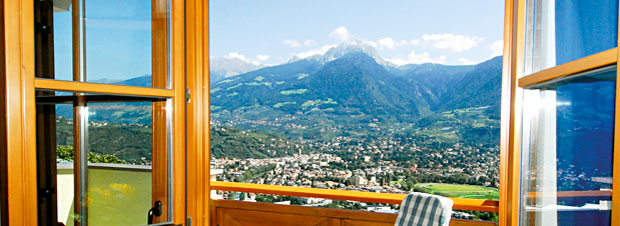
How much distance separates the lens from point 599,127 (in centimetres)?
107

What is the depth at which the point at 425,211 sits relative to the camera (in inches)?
82.1

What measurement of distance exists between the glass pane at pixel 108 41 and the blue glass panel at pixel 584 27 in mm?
1435

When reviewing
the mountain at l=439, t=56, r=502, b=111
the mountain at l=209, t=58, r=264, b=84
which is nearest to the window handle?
the mountain at l=209, t=58, r=264, b=84

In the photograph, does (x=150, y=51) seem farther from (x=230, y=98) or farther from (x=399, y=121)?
(x=399, y=121)

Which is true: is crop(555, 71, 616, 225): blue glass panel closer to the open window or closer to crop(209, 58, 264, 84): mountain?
the open window

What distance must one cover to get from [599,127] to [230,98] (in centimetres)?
225

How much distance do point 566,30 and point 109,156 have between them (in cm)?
164

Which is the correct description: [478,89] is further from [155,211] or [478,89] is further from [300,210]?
[155,211]

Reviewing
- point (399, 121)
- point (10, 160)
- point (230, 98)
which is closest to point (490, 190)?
point (399, 121)

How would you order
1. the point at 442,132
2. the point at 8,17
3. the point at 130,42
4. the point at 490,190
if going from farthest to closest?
the point at 442,132, the point at 490,190, the point at 130,42, the point at 8,17

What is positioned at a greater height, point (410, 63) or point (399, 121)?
point (410, 63)

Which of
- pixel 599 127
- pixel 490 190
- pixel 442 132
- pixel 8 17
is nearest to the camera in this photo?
pixel 599 127

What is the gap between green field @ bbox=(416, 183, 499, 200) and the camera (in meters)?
2.31

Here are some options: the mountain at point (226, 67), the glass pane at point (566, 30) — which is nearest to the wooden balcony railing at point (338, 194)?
the mountain at point (226, 67)
